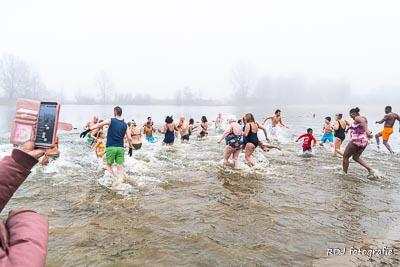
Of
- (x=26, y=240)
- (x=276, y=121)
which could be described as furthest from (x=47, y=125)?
(x=276, y=121)

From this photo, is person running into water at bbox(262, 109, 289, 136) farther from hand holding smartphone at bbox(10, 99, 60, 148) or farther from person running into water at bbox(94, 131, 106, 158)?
hand holding smartphone at bbox(10, 99, 60, 148)

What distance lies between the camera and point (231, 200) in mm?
5668

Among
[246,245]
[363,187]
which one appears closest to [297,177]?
[363,187]

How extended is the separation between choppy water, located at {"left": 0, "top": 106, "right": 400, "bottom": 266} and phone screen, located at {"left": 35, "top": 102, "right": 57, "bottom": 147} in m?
2.30

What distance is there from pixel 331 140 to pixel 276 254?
9.99 m

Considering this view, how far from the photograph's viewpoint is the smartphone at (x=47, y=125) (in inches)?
→ 66.7

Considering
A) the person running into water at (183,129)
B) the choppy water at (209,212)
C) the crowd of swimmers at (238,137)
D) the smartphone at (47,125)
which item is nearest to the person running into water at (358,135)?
the crowd of swimmers at (238,137)

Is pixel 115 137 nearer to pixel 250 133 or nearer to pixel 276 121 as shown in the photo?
pixel 250 133

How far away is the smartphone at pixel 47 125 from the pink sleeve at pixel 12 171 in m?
0.20

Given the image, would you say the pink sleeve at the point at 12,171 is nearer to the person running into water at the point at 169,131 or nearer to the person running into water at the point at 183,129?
the person running into water at the point at 169,131

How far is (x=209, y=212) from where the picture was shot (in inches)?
199

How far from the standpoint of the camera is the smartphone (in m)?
1.69

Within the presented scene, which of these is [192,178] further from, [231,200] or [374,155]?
[374,155]

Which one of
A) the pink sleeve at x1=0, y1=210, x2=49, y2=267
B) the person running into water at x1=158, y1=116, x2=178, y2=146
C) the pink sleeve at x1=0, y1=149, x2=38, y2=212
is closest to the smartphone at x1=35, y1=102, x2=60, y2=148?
the pink sleeve at x1=0, y1=149, x2=38, y2=212
